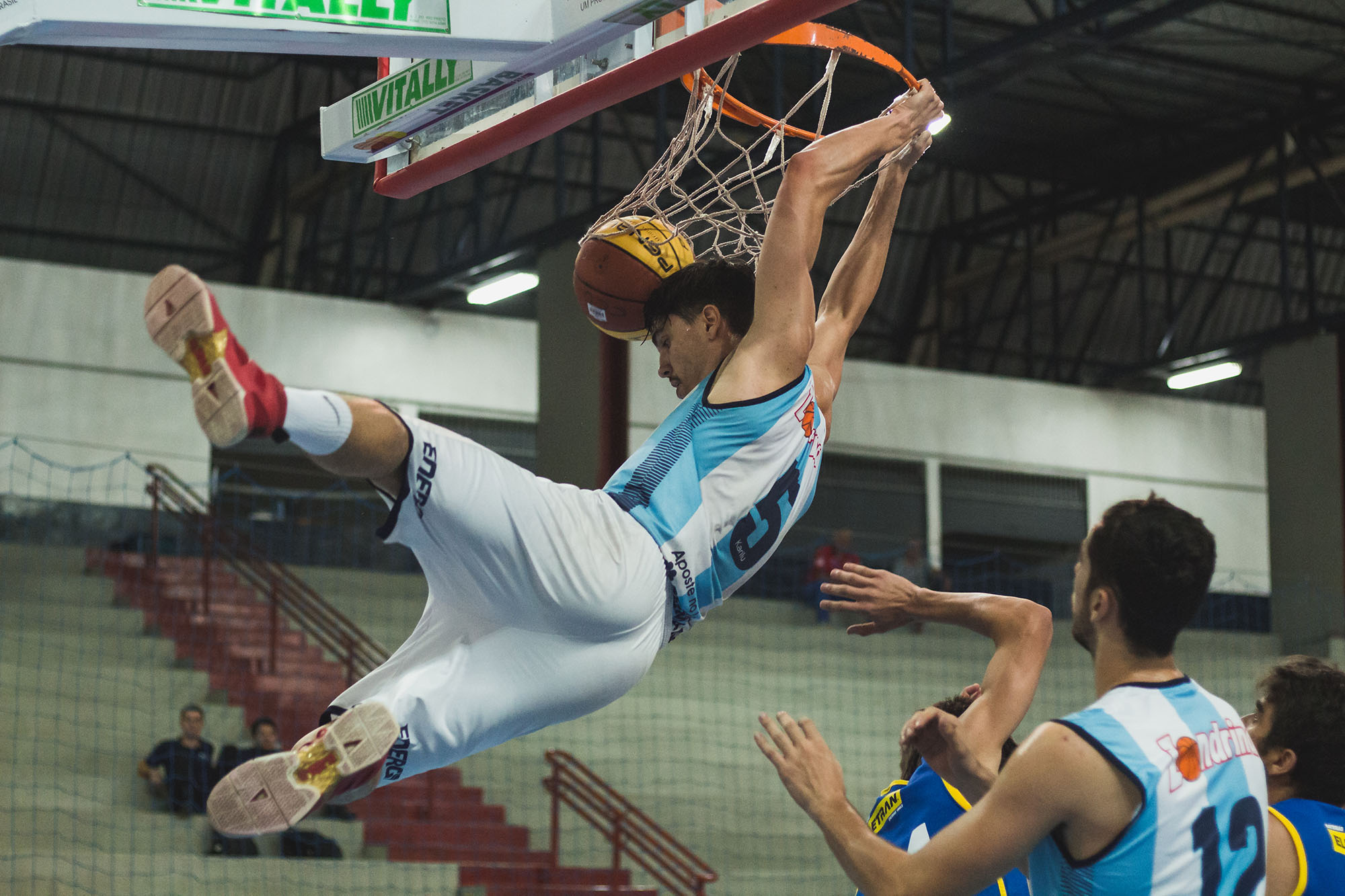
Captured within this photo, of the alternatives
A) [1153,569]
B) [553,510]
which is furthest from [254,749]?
[1153,569]

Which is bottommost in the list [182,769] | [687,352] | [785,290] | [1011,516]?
[182,769]

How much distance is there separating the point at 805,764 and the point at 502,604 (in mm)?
836

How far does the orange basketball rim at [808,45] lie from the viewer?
5.01 metres

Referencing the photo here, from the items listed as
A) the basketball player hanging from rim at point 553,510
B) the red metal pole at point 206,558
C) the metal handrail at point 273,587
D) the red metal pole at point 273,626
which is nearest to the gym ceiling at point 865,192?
the metal handrail at point 273,587

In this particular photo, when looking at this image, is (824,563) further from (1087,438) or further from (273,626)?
(1087,438)

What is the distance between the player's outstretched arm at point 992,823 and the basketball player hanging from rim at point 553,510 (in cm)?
79

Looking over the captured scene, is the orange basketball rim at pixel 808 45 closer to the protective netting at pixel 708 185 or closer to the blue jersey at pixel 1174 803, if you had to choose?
the protective netting at pixel 708 185

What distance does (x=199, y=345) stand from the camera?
3.18 meters

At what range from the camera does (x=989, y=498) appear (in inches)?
846

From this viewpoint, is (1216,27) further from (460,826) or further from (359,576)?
(460,826)

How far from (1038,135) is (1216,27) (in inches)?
157

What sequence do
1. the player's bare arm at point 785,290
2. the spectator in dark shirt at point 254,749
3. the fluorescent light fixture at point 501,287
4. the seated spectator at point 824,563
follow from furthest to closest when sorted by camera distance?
the fluorescent light fixture at point 501,287
the seated spectator at point 824,563
the spectator in dark shirt at point 254,749
the player's bare arm at point 785,290

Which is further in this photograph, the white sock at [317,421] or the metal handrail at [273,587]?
the metal handrail at [273,587]

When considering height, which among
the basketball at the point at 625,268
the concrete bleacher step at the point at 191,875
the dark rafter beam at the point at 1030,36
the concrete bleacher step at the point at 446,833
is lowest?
the concrete bleacher step at the point at 191,875
